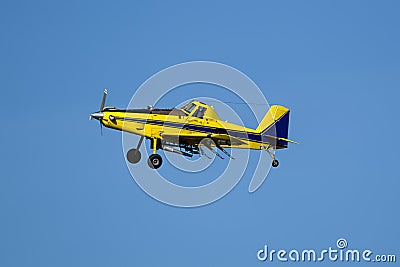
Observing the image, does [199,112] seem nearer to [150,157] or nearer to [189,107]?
[189,107]

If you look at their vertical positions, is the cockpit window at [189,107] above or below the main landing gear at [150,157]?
above

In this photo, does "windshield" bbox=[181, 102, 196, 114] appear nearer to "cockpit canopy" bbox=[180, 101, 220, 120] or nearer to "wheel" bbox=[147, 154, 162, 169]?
"cockpit canopy" bbox=[180, 101, 220, 120]

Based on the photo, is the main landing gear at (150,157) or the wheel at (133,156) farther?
the wheel at (133,156)

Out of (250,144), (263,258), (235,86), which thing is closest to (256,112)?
(250,144)

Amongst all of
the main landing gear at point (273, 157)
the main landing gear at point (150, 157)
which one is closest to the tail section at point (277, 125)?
the main landing gear at point (273, 157)

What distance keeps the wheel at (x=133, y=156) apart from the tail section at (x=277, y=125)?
7753mm

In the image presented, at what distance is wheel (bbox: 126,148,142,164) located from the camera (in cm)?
5152

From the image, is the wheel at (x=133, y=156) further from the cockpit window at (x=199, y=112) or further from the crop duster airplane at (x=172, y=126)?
the cockpit window at (x=199, y=112)

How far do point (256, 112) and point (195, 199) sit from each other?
27.8ft

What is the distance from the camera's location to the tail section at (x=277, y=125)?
186 feet

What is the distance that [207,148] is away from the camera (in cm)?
5272

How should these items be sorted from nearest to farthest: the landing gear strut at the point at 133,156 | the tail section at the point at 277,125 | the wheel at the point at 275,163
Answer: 1. the landing gear strut at the point at 133,156
2. the wheel at the point at 275,163
3. the tail section at the point at 277,125

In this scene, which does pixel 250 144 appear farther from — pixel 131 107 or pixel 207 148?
pixel 131 107

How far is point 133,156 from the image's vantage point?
5162cm
